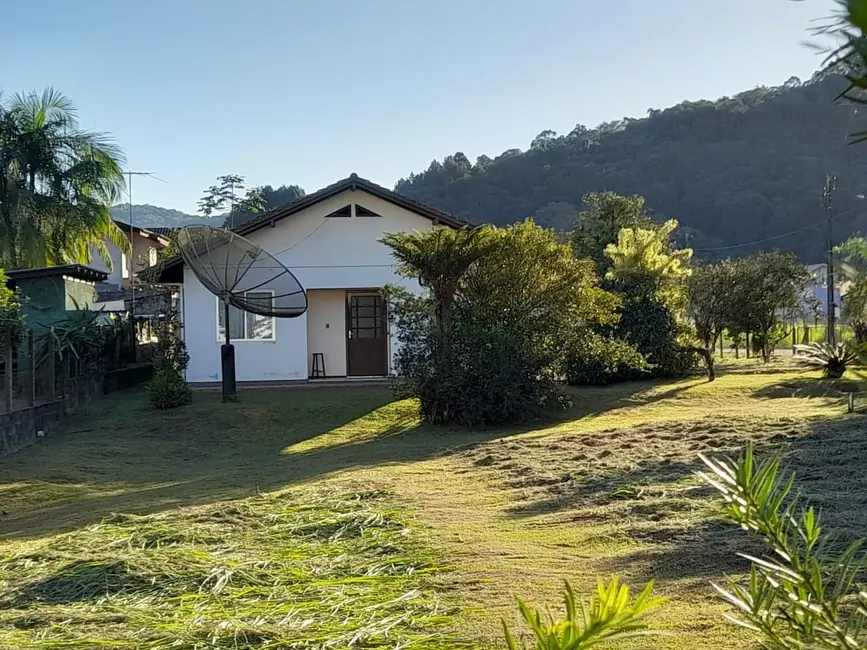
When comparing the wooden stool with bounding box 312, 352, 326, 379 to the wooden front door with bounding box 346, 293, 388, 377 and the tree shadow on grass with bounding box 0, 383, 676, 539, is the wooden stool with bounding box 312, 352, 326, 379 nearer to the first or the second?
the wooden front door with bounding box 346, 293, 388, 377

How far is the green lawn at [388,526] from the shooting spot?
13.9 ft

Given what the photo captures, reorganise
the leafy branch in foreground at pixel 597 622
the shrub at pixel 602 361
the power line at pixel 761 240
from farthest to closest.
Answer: the power line at pixel 761 240 → the shrub at pixel 602 361 → the leafy branch in foreground at pixel 597 622

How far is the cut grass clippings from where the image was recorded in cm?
400

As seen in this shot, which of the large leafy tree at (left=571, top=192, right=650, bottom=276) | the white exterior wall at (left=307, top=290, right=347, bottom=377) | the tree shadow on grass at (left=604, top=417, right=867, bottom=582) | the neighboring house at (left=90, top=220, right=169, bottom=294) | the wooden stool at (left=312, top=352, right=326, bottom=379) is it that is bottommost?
the tree shadow on grass at (left=604, top=417, right=867, bottom=582)

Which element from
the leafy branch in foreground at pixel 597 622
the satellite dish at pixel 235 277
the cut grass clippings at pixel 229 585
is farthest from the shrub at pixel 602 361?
the leafy branch in foreground at pixel 597 622

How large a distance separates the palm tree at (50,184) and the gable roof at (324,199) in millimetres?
5782

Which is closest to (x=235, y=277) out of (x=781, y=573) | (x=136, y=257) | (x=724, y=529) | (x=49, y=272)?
(x=49, y=272)

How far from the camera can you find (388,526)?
653cm

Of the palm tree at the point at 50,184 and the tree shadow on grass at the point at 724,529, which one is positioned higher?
the palm tree at the point at 50,184

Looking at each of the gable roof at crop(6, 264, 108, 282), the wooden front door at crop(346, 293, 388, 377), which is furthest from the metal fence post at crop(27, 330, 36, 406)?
the wooden front door at crop(346, 293, 388, 377)

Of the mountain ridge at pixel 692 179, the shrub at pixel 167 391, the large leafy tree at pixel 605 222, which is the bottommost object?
the shrub at pixel 167 391

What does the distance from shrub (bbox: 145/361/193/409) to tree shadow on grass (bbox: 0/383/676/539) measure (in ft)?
1.05

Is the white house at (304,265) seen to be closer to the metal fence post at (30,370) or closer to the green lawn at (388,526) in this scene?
the metal fence post at (30,370)

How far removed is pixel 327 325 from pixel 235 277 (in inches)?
175
